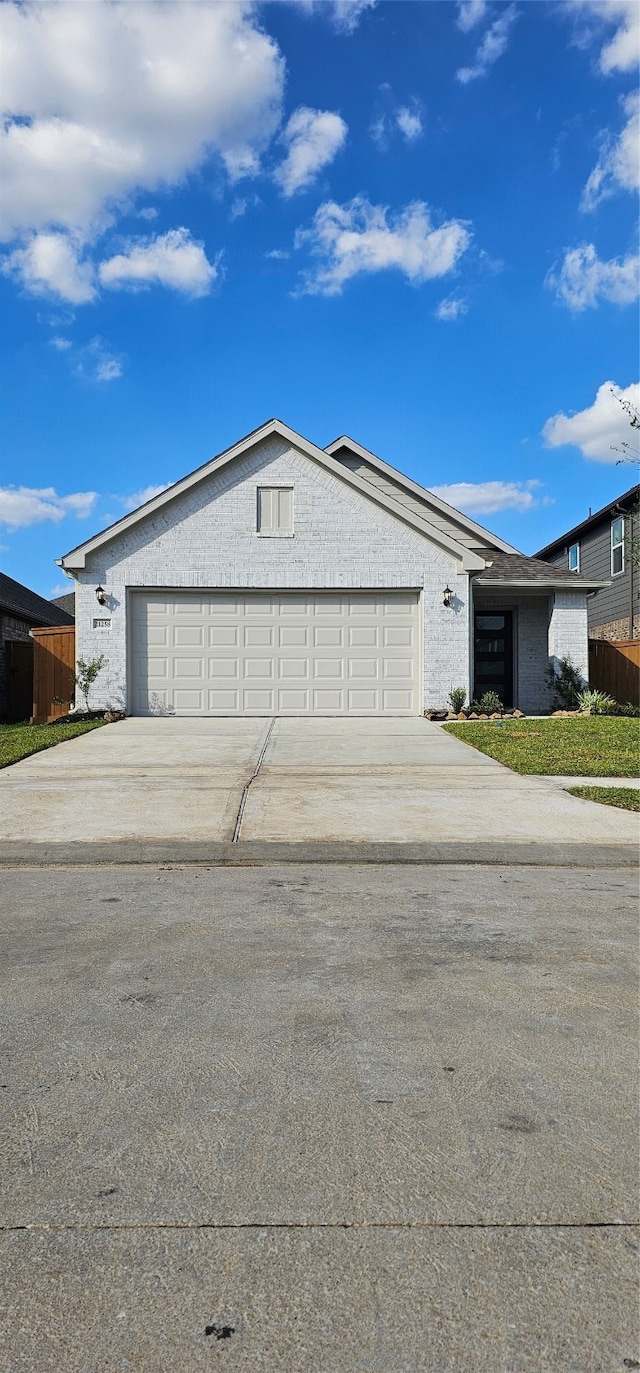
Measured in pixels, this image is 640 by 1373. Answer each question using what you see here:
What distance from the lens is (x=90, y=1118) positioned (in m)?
2.41

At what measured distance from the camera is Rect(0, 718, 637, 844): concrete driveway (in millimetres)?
6516

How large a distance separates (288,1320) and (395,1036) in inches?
53.9

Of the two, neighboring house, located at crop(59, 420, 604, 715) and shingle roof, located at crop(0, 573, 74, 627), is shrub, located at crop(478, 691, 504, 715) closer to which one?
Result: neighboring house, located at crop(59, 420, 604, 715)

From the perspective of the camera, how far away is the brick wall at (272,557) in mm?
16797

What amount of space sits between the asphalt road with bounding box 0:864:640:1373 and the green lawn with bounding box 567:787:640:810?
12.2 feet

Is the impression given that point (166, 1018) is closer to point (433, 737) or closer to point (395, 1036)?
point (395, 1036)

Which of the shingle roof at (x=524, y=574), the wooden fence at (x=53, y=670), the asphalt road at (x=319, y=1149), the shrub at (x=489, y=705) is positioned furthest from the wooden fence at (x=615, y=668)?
the asphalt road at (x=319, y=1149)

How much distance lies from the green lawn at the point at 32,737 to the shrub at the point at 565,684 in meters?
10.4

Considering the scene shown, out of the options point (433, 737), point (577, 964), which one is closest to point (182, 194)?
point (433, 737)

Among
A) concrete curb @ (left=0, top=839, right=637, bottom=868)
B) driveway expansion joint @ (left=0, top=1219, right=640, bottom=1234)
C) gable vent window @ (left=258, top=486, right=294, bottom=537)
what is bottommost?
driveway expansion joint @ (left=0, top=1219, right=640, bottom=1234)

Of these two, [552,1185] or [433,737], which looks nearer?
[552,1185]

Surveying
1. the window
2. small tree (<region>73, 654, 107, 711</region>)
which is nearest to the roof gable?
small tree (<region>73, 654, 107, 711</region>)

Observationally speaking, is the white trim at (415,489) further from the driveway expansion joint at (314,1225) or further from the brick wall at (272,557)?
the driveway expansion joint at (314,1225)

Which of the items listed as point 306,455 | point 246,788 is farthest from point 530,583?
point 246,788
